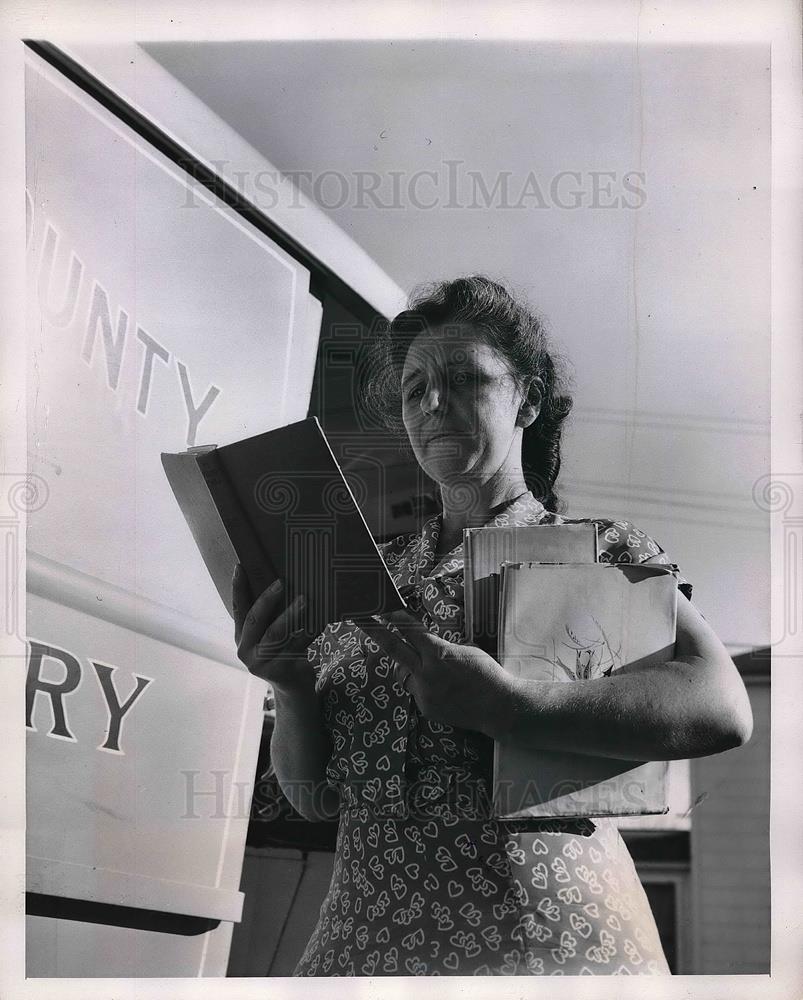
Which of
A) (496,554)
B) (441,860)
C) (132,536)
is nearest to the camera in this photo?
(441,860)

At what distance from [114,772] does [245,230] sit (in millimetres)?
1214

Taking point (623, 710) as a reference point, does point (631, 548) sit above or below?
above

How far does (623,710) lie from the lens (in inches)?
79.6

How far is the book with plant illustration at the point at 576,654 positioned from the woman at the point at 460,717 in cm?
3

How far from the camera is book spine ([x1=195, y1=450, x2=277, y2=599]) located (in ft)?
6.75

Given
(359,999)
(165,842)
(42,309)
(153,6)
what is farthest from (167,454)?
(359,999)

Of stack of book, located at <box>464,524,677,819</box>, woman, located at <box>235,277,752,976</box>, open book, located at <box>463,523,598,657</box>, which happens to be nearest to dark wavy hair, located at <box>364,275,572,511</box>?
woman, located at <box>235,277,752,976</box>

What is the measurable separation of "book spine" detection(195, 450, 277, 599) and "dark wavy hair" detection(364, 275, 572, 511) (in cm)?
37

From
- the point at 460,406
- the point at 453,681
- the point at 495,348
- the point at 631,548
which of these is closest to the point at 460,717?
the point at 453,681

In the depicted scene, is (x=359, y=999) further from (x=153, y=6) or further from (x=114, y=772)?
(x=153, y=6)

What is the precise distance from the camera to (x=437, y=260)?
2232mm

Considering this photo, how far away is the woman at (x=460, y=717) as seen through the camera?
6.58ft

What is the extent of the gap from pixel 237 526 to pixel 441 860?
770 millimetres

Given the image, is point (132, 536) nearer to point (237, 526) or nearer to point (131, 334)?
point (237, 526)
